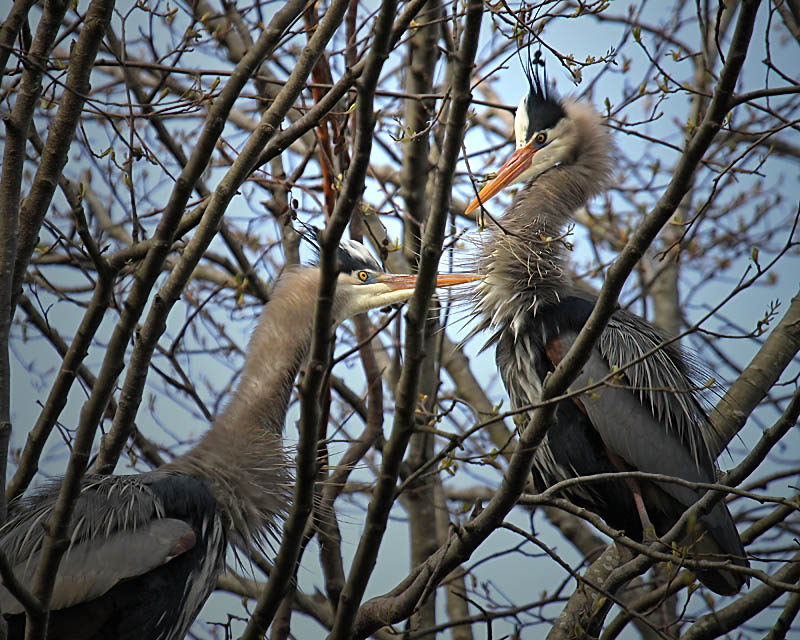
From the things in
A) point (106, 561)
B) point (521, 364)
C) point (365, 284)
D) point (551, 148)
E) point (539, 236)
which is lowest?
point (106, 561)

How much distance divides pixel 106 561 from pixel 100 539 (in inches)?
3.8

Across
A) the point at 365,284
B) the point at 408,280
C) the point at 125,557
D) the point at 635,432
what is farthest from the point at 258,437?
the point at 635,432

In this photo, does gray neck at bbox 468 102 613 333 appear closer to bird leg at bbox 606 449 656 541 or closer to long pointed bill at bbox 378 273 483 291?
long pointed bill at bbox 378 273 483 291

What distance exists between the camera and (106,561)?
2945mm

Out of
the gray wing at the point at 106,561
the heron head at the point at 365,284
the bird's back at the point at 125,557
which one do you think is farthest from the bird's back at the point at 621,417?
the gray wing at the point at 106,561

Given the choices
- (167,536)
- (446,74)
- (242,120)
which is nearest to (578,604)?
(167,536)

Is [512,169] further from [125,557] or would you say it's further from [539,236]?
[125,557]

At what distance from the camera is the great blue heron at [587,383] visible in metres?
3.92

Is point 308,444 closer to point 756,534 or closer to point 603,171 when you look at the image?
point 756,534

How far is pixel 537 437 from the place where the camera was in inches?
93.3

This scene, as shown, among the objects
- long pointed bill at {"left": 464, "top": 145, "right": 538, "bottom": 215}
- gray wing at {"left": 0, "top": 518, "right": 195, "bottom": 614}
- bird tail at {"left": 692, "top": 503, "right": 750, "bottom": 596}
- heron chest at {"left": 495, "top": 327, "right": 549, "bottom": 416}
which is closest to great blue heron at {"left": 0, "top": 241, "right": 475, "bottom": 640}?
gray wing at {"left": 0, "top": 518, "right": 195, "bottom": 614}

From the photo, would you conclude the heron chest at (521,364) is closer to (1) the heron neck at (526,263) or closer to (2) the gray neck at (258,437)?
(1) the heron neck at (526,263)

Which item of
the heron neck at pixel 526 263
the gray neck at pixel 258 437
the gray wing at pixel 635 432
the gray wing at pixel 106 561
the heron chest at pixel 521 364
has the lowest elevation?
the gray wing at pixel 106 561

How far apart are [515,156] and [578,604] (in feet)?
7.83
